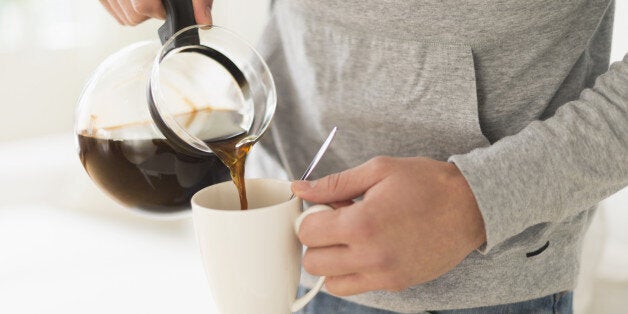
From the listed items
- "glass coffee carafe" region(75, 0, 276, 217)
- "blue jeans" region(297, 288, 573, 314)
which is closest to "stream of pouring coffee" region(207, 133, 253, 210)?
"glass coffee carafe" region(75, 0, 276, 217)

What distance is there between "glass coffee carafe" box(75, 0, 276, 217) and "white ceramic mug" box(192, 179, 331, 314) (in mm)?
65

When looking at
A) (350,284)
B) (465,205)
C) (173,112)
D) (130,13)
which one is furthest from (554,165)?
(130,13)

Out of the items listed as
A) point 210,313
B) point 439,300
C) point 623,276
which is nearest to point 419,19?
point 439,300

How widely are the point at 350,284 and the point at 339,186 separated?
8 centimetres

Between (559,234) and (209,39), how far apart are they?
0.42 m

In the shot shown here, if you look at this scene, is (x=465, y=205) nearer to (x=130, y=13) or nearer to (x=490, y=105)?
(x=490, y=105)

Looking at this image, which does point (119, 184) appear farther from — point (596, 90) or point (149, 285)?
point (149, 285)

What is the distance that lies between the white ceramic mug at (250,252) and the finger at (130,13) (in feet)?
0.82

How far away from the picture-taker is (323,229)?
0.50 m

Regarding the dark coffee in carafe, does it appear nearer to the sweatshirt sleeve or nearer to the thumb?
the thumb

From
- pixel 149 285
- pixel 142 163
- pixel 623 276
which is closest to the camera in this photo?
pixel 142 163

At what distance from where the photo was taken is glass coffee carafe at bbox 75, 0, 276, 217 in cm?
60

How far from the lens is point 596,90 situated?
0.58m

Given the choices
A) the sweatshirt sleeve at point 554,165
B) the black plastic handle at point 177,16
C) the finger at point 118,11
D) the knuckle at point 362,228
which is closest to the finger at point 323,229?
the knuckle at point 362,228
